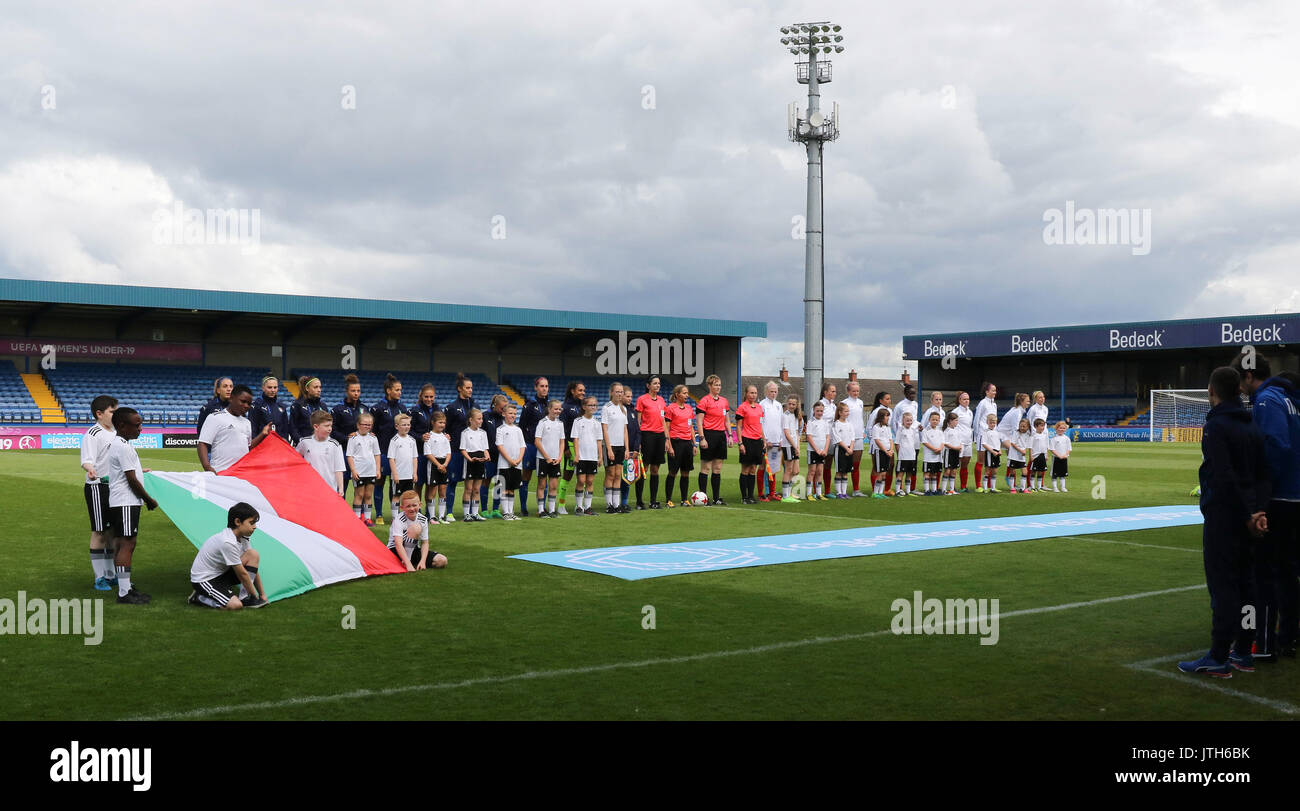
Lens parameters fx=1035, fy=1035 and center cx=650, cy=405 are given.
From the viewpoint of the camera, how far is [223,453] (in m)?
10.3

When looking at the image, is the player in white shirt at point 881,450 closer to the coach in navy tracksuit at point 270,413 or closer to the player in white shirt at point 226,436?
the coach in navy tracksuit at point 270,413

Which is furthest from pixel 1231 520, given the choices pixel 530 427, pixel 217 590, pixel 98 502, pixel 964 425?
pixel 964 425

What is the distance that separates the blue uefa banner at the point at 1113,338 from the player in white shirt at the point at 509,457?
1802 inches

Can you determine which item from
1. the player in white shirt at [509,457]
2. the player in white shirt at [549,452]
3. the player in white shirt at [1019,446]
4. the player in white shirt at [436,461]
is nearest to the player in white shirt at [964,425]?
the player in white shirt at [1019,446]

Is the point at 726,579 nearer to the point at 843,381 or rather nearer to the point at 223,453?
the point at 223,453

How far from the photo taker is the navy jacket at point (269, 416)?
38.2 feet

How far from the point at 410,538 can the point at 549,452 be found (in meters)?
4.72

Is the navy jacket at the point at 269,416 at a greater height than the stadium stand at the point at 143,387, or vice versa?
the stadium stand at the point at 143,387

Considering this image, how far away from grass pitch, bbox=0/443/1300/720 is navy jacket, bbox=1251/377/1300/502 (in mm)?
1091

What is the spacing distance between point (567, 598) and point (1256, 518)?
15.9 ft

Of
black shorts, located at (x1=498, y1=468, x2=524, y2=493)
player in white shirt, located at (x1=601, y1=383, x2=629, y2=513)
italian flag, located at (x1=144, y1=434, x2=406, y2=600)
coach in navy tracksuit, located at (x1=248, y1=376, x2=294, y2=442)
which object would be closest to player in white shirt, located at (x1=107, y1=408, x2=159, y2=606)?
italian flag, located at (x1=144, y1=434, x2=406, y2=600)

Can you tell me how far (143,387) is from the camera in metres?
42.6
